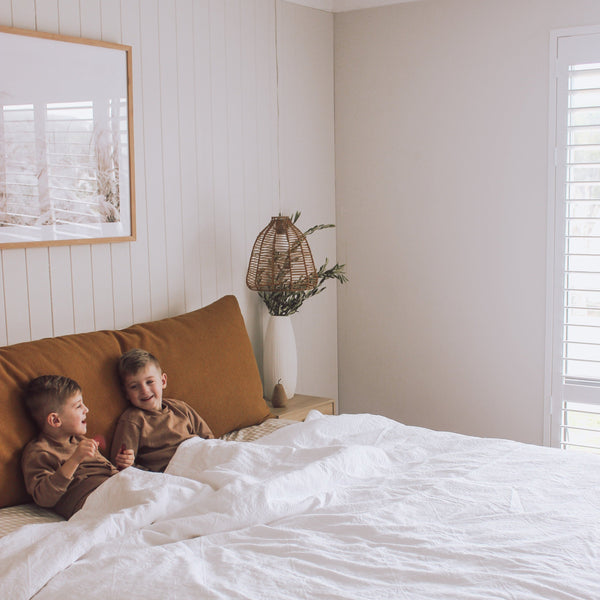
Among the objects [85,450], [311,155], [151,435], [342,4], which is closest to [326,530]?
[85,450]

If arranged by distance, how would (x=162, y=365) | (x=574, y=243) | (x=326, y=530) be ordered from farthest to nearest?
(x=574, y=243)
(x=162, y=365)
(x=326, y=530)

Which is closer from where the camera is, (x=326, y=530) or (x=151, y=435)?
(x=326, y=530)

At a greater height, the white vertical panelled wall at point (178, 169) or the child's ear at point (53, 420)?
the white vertical panelled wall at point (178, 169)

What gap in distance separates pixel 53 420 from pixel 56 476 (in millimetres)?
167

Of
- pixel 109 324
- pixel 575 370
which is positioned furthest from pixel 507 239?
pixel 109 324

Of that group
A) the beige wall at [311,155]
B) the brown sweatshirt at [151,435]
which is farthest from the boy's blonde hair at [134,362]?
the beige wall at [311,155]

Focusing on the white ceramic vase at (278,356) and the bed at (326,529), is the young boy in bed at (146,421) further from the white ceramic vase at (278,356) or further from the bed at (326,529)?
the white ceramic vase at (278,356)

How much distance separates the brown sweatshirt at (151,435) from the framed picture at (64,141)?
2.24 feet

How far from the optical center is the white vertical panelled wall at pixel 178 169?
2.64 meters

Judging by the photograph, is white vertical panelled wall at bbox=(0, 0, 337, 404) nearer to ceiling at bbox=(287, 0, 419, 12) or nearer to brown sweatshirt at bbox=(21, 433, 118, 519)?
ceiling at bbox=(287, 0, 419, 12)

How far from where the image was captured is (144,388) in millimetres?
2443

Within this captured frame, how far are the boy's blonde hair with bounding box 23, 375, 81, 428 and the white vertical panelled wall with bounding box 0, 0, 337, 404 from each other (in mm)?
383

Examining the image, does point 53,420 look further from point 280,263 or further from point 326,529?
point 280,263

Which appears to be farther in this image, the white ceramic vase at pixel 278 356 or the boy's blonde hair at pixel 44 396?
the white ceramic vase at pixel 278 356
